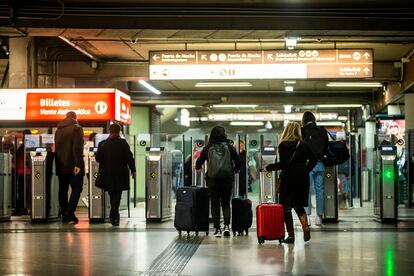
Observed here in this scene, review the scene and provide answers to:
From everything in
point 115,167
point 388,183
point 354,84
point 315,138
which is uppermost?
point 354,84

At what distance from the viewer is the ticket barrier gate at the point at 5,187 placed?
14789 millimetres

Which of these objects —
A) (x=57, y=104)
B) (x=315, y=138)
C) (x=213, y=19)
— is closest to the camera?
(x=315, y=138)

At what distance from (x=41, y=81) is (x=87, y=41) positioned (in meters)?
2.75

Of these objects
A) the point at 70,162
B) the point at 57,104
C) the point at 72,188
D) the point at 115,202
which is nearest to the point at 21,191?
the point at 57,104

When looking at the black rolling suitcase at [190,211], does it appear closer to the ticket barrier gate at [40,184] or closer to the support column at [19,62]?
the ticket barrier gate at [40,184]

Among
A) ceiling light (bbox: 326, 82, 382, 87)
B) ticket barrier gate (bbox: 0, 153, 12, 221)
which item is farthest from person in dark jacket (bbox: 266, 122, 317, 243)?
ceiling light (bbox: 326, 82, 382, 87)

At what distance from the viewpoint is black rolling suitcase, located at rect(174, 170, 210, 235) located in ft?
36.1

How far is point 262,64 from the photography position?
54.5ft

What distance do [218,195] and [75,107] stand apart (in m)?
→ 7.48

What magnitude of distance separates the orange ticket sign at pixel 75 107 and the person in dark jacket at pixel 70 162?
3.92 metres

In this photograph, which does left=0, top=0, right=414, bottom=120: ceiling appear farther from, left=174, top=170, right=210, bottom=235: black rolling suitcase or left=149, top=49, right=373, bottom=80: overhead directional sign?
left=174, top=170, right=210, bottom=235: black rolling suitcase

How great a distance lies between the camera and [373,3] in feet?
43.4

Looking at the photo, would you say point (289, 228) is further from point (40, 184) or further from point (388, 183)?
point (40, 184)

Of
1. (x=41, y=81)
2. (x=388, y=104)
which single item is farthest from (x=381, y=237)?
(x=388, y=104)
